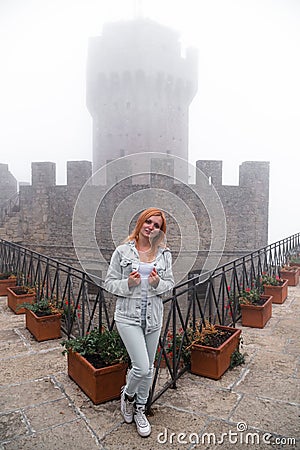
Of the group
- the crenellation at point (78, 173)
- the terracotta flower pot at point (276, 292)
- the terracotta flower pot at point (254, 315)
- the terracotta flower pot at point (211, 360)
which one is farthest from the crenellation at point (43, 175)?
the terracotta flower pot at point (211, 360)

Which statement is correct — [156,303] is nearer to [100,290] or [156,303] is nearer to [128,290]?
[128,290]

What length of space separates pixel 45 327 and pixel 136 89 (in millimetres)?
18762

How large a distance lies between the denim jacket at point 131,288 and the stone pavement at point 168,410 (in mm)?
752

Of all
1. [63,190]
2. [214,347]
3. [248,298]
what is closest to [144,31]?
[63,190]

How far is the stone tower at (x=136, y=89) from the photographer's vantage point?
834 inches

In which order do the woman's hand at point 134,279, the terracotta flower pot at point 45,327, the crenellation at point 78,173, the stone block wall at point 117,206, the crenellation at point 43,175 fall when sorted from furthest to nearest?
the crenellation at point 43,175 < the crenellation at point 78,173 < the stone block wall at point 117,206 < the terracotta flower pot at point 45,327 < the woman's hand at point 134,279

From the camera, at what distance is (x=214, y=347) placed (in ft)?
11.6

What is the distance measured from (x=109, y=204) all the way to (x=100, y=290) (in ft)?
33.0

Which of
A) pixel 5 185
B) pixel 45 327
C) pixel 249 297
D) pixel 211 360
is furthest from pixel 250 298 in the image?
pixel 5 185

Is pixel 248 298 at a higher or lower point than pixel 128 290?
lower

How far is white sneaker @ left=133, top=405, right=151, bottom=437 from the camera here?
2.59m

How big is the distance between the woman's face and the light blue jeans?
24.1 inches

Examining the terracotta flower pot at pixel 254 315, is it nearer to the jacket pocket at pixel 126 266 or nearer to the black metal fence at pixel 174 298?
the black metal fence at pixel 174 298

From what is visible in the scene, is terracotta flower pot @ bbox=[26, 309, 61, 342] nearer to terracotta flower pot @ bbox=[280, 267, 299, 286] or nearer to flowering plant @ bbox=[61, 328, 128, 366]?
flowering plant @ bbox=[61, 328, 128, 366]
